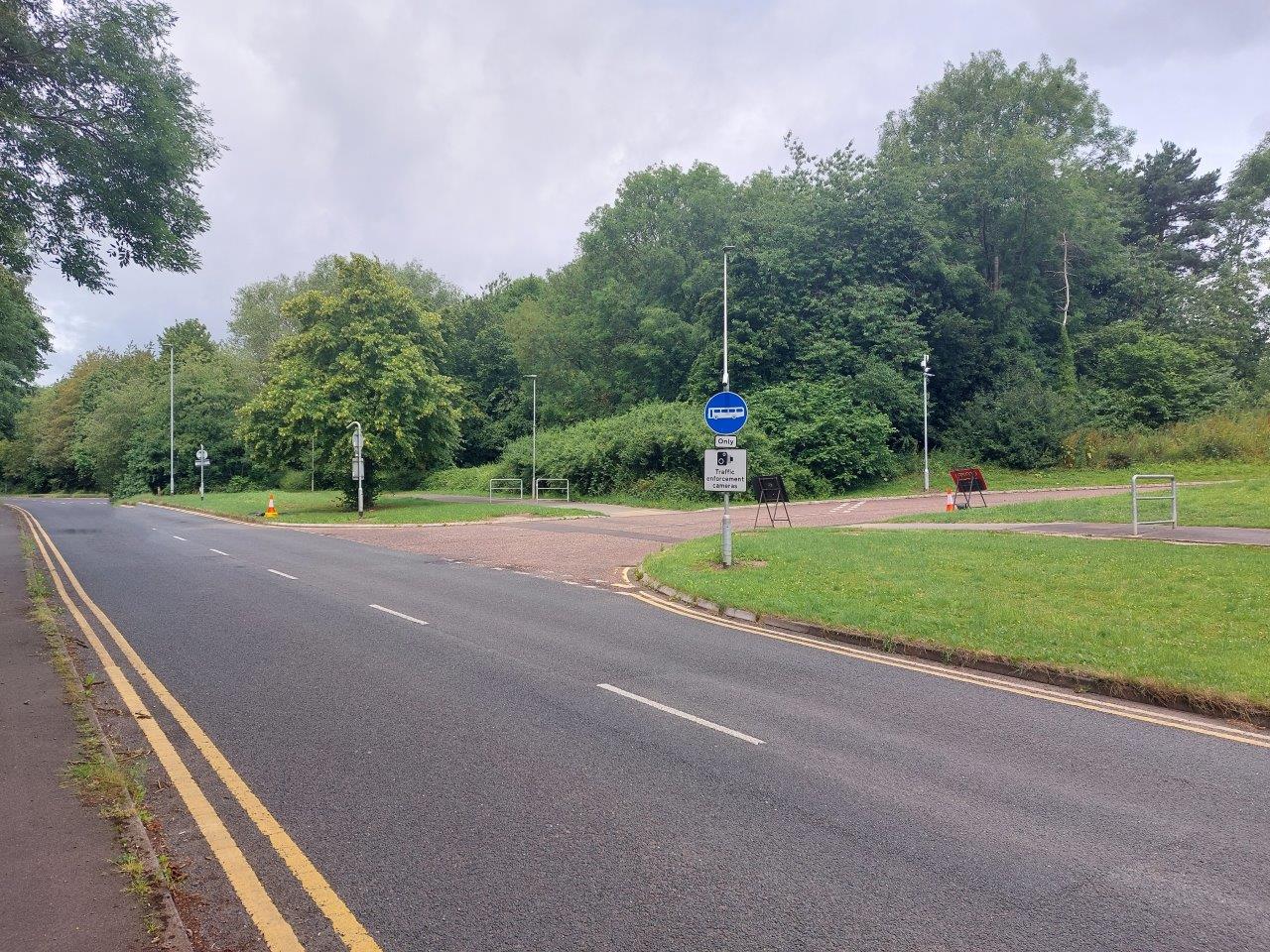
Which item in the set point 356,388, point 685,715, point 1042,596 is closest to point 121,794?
point 685,715

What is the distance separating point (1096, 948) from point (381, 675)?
6173mm

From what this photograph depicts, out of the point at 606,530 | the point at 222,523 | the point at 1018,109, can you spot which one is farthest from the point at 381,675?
the point at 1018,109

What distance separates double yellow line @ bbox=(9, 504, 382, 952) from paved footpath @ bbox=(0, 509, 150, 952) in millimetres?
469

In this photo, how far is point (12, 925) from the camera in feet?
10.5

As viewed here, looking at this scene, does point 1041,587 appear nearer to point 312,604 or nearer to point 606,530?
point 312,604

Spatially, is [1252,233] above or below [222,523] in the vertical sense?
above

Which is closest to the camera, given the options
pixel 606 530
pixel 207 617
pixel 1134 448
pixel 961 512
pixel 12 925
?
pixel 12 925

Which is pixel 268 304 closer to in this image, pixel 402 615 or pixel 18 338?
pixel 18 338

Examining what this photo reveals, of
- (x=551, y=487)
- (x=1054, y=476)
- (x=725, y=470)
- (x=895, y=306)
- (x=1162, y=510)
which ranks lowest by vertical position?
(x=1162, y=510)

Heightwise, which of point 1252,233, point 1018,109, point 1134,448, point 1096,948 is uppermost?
point 1018,109

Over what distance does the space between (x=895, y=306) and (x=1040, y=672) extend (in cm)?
3898

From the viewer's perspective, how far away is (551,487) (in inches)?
1676

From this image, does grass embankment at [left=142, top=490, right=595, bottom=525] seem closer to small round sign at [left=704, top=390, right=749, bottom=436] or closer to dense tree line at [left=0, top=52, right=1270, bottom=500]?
dense tree line at [left=0, top=52, right=1270, bottom=500]

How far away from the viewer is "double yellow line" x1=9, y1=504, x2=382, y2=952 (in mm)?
3389
